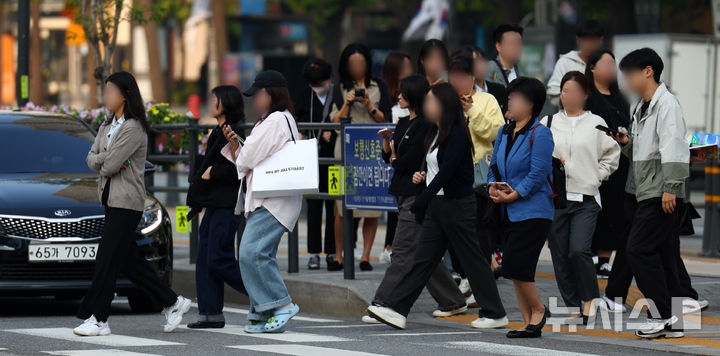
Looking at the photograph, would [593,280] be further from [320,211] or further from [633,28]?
[633,28]

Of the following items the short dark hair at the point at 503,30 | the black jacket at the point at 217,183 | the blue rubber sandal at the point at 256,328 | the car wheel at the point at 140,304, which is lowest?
the car wheel at the point at 140,304

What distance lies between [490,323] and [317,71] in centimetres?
348

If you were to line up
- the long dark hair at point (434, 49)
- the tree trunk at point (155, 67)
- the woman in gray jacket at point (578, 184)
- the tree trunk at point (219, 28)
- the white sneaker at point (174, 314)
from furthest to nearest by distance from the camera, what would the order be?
the tree trunk at point (219, 28)
the tree trunk at point (155, 67)
the long dark hair at point (434, 49)
the woman in gray jacket at point (578, 184)
the white sneaker at point (174, 314)

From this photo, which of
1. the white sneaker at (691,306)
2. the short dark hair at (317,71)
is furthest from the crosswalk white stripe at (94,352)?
the short dark hair at (317,71)

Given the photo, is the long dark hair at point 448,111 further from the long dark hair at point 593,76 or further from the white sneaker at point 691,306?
the white sneaker at point 691,306

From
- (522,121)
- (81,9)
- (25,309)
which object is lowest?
(25,309)

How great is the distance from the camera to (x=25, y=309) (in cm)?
1107

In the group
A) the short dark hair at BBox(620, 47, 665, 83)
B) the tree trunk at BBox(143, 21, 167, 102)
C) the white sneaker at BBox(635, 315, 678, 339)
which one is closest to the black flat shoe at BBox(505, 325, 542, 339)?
the white sneaker at BBox(635, 315, 678, 339)

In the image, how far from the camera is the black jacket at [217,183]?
30.9ft

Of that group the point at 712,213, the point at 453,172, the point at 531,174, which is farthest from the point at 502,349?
the point at 712,213

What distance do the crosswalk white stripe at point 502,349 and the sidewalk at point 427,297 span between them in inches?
24.1

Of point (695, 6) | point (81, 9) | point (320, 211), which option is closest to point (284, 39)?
point (695, 6)

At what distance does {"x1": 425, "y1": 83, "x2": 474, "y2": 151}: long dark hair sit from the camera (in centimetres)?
911

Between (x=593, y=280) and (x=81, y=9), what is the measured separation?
802cm
